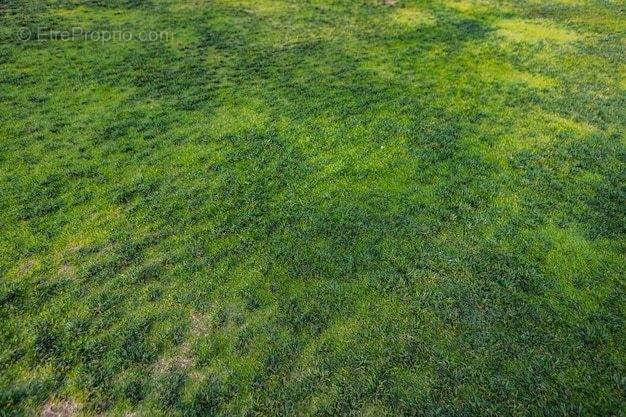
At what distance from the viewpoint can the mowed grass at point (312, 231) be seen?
210 inches

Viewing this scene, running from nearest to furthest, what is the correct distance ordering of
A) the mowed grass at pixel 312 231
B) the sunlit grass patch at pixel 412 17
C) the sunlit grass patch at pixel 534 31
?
the mowed grass at pixel 312 231 < the sunlit grass patch at pixel 534 31 < the sunlit grass patch at pixel 412 17

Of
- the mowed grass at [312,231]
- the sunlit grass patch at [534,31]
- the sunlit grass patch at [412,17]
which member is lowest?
the mowed grass at [312,231]

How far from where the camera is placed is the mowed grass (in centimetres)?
534

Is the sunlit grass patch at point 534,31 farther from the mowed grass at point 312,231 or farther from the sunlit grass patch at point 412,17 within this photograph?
the sunlit grass patch at point 412,17

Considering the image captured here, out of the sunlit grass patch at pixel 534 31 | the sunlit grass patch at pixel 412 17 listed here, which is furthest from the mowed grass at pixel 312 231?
the sunlit grass patch at pixel 412 17

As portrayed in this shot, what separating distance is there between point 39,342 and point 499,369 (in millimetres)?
6028

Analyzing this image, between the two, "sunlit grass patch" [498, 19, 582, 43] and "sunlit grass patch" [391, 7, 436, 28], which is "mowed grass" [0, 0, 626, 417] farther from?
"sunlit grass patch" [391, 7, 436, 28]

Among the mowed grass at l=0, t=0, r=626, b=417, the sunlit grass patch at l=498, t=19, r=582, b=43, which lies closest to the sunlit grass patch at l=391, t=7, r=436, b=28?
the sunlit grass patch at l=498, t=19, r=582, b=43

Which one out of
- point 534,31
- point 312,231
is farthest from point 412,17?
point 312,231

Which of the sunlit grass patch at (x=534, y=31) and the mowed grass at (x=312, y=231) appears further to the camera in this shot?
the sunlit grass patch at (x=534, y=31)

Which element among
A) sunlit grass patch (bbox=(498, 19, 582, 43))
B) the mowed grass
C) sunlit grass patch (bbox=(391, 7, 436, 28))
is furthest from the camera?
sunlit grass patch (bbox=(391, 7, 436, 28))

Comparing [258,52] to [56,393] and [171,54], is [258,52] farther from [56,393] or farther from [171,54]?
[56,393]

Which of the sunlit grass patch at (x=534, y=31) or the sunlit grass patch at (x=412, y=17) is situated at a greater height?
the sunlit grass patch at (x=412, y=17)

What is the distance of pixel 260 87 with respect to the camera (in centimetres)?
1188
